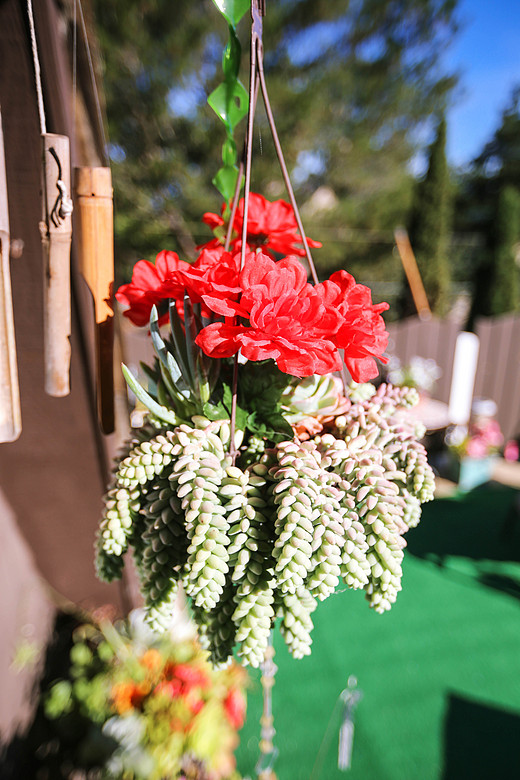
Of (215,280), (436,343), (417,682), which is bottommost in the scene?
(417,682)

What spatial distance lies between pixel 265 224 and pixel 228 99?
19 cm

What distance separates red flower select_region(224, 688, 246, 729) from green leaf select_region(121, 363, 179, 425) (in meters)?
1.53

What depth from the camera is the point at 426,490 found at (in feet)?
2.09

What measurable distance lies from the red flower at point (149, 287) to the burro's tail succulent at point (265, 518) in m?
0.14

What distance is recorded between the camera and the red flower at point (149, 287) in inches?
25.3

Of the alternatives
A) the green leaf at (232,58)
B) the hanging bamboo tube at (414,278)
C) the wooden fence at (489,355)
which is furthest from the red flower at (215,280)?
the hanging bamboo tube at (414,278)

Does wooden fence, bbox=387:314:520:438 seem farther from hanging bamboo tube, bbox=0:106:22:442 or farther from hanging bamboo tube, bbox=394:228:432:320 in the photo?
hanging bamboo tube, bbox=0:106:22:442

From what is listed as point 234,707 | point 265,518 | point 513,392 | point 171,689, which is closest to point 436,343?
point 513,392

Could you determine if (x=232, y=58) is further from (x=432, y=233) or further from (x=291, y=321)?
(x=432, y=233)

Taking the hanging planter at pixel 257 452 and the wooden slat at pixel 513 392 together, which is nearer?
the hanging planter at pixel 257 452

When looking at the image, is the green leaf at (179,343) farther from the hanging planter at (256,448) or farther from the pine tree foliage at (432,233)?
the pine tree foliage at (432,233)

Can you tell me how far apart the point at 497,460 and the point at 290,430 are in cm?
483

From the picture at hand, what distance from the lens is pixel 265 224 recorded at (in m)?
0.74

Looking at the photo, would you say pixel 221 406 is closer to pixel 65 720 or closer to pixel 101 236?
pixel 101 236
